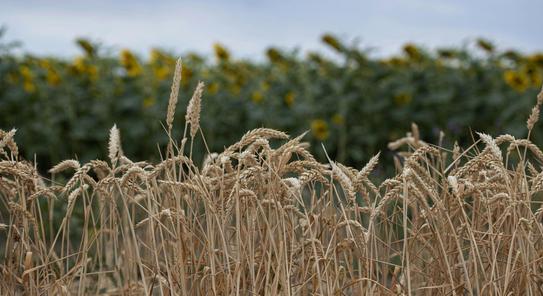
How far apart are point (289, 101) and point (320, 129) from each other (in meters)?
0.63

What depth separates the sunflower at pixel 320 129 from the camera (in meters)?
7.91

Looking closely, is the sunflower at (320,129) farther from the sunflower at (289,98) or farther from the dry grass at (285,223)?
the dry grass at (285,223)

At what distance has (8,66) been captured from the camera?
762 cm

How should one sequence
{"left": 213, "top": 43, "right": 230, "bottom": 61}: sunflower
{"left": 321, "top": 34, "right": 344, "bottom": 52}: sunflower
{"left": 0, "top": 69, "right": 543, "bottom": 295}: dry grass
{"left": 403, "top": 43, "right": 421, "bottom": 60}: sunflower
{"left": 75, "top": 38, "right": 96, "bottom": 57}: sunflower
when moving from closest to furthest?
{"left": 0, "top": 69, "right": 543, "bottom": 295}: dry grass
{"left": 321, "top": 34, "right": 344, "bottom": 52}: sunflower
{"left": 75, "top": 38, "right": 96, "bottom": 57}: sunflower
{"left": 403, "top": 43, "right": 421, "bottom": 60}: sunflower
{"left": 213, "top": 43, "right": 230, "bottom": 61}: sunflower

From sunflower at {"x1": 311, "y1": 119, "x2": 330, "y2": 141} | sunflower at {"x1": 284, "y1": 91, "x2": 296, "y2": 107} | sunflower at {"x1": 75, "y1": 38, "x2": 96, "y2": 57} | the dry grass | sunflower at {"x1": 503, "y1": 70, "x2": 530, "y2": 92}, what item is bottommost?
sunflower at {"x1": 311, "y1": 119, "x2": 330, "y2": 141}

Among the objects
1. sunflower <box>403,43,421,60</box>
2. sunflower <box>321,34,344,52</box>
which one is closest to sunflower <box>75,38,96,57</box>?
sunflower <box>321,34,344,52</box>

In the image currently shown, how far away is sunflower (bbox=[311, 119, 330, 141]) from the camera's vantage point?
7914mm

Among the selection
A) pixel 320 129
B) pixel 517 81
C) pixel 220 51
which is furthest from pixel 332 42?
pixel 517 81

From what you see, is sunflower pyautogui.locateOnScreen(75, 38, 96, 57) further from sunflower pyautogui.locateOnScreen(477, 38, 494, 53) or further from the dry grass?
A: the dry grass

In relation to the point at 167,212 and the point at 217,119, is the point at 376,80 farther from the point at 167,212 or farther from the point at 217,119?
the point at 167,212

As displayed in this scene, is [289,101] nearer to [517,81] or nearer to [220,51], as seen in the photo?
[220,51]

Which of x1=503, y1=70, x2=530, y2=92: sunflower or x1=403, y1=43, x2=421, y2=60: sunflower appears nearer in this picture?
x1=503, y1=70, x2=530, y2=92: sunflower

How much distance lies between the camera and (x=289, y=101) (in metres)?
8.41

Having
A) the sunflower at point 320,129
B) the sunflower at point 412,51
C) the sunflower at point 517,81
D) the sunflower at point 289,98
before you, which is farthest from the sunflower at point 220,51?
the sunflower at point 517,81
